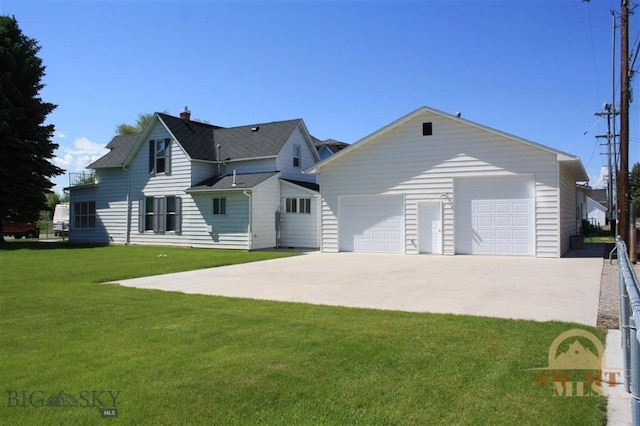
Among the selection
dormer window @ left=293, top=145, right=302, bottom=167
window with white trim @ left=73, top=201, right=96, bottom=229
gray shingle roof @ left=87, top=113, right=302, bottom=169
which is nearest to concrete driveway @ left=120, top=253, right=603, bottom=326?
gray shingle roof @ left=87, top=113, right=302, bottom=169

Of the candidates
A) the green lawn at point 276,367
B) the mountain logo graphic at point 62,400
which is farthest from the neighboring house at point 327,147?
the mountain logo graphic at point 62,400

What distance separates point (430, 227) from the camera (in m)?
18.6

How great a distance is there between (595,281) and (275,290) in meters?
6.99

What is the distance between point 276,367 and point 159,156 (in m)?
23.5

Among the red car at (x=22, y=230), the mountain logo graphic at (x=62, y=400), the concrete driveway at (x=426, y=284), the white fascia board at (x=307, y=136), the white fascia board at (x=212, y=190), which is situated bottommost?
the mountain logo graphic at (x=62, y=400)

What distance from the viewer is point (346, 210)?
20438 mm

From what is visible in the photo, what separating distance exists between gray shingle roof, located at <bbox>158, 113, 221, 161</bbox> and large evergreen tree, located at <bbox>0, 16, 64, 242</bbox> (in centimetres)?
806

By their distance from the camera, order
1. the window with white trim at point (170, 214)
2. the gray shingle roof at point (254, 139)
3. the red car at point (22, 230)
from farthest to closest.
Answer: the red car at point (22, 230) → the window with white trim at point (170, 214) → the gray shingle roof at point (254, 139)

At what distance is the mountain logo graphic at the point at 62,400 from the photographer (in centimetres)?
397

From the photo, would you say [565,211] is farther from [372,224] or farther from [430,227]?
[372,224]

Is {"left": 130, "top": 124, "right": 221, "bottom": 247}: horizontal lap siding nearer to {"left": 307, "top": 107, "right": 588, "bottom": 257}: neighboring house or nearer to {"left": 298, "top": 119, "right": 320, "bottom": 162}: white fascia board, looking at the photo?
{"left": 298, "top": 119, "right": 320, "bottom": 162}: white fascia board

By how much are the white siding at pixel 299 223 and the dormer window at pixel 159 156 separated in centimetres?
665

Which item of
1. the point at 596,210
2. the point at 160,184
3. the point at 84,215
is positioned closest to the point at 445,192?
the point at 160,184

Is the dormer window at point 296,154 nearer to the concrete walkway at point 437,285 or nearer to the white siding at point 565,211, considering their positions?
the concrete walkway at point 437,285
